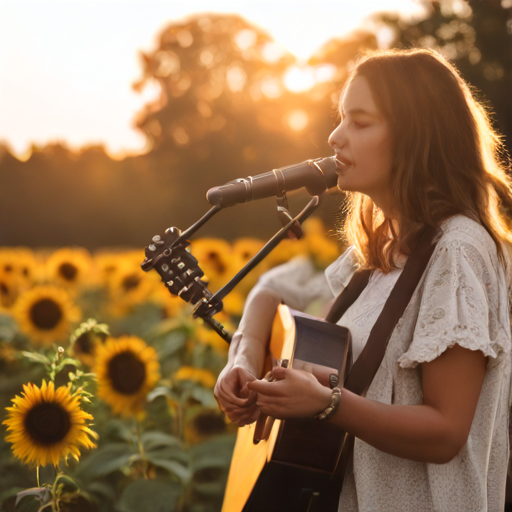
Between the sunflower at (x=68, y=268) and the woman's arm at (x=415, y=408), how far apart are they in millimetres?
3483

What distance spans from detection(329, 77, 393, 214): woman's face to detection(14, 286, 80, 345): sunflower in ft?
8.17

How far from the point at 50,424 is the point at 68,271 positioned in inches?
116

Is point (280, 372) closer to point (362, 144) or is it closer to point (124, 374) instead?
point (362, 144)

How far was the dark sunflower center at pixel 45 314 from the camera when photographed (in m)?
3.69

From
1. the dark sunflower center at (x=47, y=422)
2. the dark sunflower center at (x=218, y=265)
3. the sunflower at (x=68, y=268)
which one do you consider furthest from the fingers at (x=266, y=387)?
the sunflower at (x=68, y=268)

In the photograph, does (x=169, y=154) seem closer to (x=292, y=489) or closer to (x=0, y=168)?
(x=0, y=168)

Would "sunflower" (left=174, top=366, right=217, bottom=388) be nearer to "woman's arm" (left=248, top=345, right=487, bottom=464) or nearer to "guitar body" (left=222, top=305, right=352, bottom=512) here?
"guitar body" (left=222, top=305, right=352, bottom=512)

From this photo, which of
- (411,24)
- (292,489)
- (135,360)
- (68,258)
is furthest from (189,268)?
(411,24)

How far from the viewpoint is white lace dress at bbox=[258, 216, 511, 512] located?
59.9 inches

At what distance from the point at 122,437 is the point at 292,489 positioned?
1.45 meters

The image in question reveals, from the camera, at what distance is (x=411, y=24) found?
9.02 metres

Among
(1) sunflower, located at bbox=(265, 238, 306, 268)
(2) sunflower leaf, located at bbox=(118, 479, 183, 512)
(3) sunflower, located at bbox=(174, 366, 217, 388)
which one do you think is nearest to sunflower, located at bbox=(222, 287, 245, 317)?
(1) sunflower, located at bbox=(265, 238, 306, 268)

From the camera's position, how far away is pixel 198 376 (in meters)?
3.31

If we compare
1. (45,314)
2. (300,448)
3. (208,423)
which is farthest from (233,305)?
(300,448)
